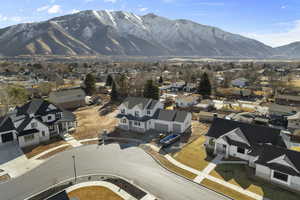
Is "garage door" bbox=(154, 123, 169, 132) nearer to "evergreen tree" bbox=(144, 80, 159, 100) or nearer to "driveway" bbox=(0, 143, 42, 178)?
"evergreen tree" bbox=(144, 80, 159, 100)

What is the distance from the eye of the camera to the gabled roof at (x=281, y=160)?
24078 mm

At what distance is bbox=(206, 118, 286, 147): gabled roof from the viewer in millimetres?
30453

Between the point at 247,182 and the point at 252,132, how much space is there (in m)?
9.88

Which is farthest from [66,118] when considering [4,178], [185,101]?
[185,101]

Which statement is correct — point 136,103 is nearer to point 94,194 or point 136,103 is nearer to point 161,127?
point 161,127

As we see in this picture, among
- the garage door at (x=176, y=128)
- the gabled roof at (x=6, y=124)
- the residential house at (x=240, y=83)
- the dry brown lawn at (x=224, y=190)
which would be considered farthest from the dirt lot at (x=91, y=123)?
the residential house at (x=240, y=83)

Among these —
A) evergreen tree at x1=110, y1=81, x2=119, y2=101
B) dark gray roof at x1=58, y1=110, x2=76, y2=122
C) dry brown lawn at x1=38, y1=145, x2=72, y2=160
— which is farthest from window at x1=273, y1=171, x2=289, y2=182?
evergreen tree at x1=110, y1=81, x2=119, y2=101

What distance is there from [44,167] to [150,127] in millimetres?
21946

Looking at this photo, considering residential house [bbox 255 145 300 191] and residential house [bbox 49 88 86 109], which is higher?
residential house [bbox 49 88 86 109]

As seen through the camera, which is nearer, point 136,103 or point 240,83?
point 136,103

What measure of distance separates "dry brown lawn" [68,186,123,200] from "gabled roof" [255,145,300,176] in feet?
63.5

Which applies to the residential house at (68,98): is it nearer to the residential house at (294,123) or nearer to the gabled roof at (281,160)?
the gabled roof at (281,160)

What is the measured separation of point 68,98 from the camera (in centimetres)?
6134

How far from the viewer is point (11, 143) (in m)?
36.3
